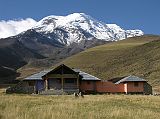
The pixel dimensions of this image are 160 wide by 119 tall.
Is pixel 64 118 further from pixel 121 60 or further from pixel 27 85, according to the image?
pixel 121 60

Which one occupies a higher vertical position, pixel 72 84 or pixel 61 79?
pixel 61 79

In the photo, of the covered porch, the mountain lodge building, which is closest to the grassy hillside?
the mountain lodge building

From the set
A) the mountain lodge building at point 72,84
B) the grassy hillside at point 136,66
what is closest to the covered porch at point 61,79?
the mountain lodge building at point 72,84

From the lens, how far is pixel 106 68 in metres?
155

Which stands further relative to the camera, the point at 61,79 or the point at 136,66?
the point at 136,66

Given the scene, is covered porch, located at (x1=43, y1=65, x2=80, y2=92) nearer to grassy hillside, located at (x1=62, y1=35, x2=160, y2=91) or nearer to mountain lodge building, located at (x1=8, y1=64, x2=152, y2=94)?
mountain lodge building, located at (x1=8, y1=64, x2=152, y2=94)

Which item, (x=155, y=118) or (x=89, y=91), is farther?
(x=89, y=91)

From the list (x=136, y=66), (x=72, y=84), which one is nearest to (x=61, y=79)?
(x=72, y=84)

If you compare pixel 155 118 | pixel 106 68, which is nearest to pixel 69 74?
pixel 155 118

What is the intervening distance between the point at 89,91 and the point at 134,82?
8668mm

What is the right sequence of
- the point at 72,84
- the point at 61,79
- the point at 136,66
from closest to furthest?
the point at 61,79, the point at 72,84, the point at 136,66

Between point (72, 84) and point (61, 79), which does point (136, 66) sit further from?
point (61, 79)

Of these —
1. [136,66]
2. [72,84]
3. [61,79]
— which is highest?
[136,66]

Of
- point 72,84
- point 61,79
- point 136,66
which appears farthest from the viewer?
point 136,66
